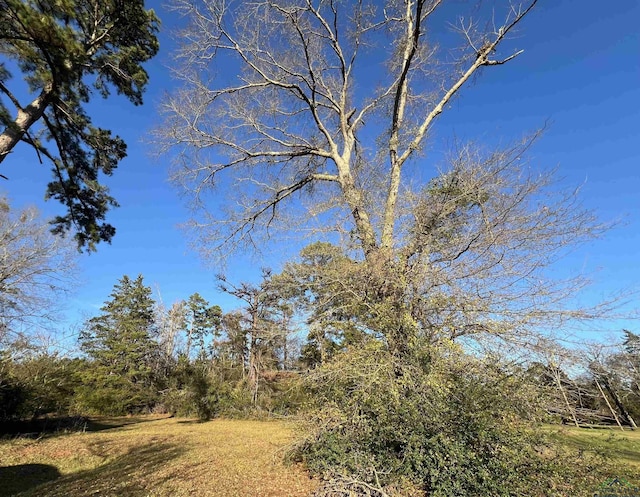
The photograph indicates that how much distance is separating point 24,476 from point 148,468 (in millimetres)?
2363

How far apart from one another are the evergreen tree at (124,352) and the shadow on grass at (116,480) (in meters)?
9.29

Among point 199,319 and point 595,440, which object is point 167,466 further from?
point 199,319

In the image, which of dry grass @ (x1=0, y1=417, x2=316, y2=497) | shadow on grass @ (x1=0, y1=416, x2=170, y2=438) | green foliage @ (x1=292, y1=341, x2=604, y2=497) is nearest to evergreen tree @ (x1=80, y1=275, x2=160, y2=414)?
shadow on grass @ (x1=0, y1=416, x2=170, y2=438)

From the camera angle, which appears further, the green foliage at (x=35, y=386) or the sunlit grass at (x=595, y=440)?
the green foliage at (x=35, y=386)

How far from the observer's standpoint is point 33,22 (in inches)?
182

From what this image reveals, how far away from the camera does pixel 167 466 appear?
22.1ft

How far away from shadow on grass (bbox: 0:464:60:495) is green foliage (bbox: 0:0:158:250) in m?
4.72

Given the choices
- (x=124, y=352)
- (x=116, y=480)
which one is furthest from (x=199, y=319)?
(x=116, y=480)

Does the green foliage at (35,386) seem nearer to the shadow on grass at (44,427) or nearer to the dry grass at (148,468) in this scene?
the shadow on grass at (44,427)

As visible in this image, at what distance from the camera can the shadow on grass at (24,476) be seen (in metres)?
5.63

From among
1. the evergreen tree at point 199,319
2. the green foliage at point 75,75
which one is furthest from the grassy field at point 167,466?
the evergreen tree at point 199,319

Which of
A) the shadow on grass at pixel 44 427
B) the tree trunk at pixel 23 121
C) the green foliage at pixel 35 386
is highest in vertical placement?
the tree trunk at pixel 23 121

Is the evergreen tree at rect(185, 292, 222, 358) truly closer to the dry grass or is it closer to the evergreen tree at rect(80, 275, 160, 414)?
the evergreen tree at rect(80, 275, 160, 414)

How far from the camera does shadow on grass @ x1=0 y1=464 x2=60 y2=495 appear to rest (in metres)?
5.63
